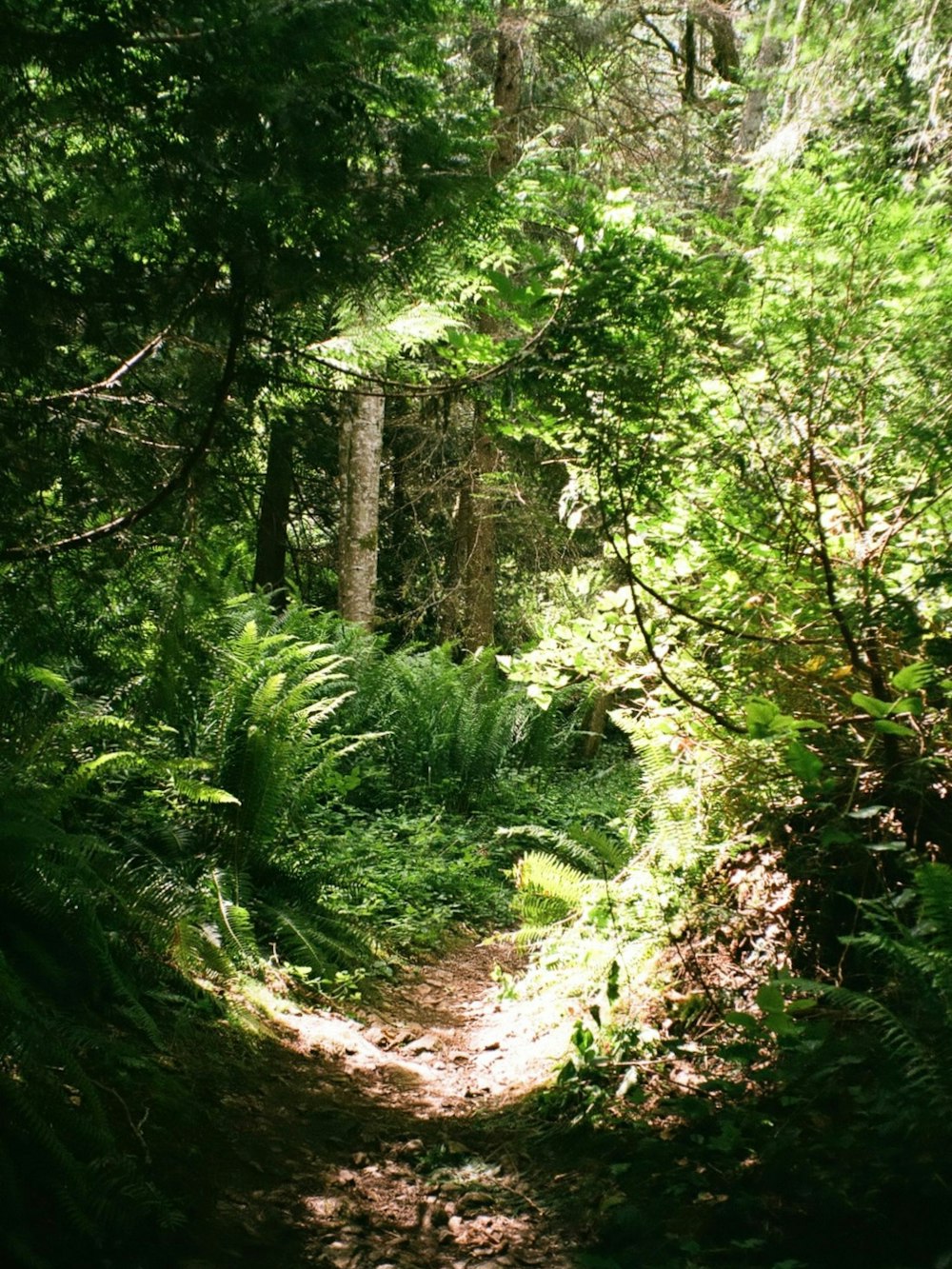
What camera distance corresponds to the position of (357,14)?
241 cm

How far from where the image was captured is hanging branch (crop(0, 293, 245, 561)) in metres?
2.52

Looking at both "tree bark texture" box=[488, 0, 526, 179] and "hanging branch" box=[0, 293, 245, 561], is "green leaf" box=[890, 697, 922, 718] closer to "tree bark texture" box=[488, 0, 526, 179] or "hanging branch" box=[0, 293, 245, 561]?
"hanging branch" box=[0, 293, 245, 561]

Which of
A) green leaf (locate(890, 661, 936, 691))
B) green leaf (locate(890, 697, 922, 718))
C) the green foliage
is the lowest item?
the green foliage

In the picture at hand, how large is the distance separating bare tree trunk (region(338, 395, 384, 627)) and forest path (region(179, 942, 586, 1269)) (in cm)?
591

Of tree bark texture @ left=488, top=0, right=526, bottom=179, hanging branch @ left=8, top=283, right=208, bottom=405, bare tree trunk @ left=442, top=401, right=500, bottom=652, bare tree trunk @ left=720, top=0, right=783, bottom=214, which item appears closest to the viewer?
hanging branch @ left=8, top=283, right=208, bottom=405

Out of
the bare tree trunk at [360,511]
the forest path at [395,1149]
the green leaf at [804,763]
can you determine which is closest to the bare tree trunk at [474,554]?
the bare tree trunk at [360,511]

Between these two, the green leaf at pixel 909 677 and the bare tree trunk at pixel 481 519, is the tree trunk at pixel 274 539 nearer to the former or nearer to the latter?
the bare tree trunk at pixel 481 519

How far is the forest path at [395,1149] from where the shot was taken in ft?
8.70

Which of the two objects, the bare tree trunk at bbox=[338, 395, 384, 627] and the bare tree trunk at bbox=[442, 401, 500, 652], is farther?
the bare tree trunk at bbox=[442, 401, 500, 652]

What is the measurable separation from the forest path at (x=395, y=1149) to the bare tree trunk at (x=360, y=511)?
19.4 ft

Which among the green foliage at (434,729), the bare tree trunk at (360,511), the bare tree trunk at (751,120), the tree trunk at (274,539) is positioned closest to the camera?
the green foliage at (434,729)

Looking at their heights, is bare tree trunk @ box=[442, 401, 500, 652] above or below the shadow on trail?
above

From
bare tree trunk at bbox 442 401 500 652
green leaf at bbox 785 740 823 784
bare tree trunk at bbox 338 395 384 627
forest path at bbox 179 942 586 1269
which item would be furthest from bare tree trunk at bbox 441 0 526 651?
green leaf at bbox 785 740 823 784

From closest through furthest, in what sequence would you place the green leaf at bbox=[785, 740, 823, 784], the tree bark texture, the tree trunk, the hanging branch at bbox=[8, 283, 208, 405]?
the hanging branch at bbox=[8, 283, 208, 405], the green leaf at bbox=[785, 740, 823, 784], the tree bark texture, the tree trunk
